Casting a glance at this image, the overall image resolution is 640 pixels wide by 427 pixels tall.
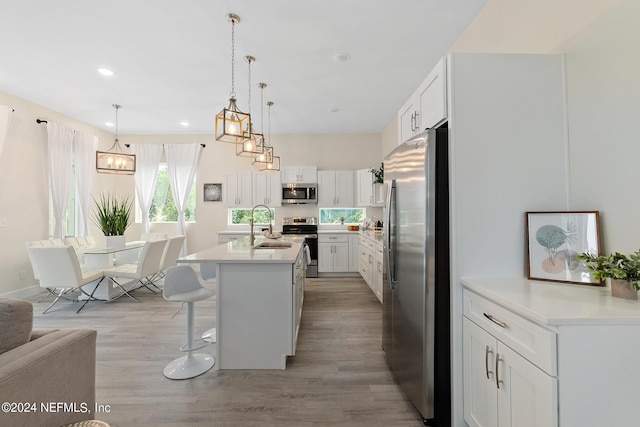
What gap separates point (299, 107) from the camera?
495cm

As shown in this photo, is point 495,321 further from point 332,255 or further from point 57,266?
point 57,266

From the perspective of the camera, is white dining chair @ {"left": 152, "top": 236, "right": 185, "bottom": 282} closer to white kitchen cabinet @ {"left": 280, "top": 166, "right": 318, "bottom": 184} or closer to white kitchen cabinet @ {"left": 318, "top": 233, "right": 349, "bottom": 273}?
white kitchen cabinet @ {"left": 280, "top": 166, "right": 318, "bottom": 184}

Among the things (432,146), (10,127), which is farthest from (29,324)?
(10,127)

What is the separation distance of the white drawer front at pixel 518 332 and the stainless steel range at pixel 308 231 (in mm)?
4230

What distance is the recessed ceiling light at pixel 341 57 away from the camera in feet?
11.0

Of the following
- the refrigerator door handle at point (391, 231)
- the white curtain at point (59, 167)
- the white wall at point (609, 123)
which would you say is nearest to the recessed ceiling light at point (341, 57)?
the refrigerator door handle at point (391, 231)

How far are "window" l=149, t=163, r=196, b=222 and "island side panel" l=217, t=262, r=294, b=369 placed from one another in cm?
461

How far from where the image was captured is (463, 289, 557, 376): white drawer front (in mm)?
1106

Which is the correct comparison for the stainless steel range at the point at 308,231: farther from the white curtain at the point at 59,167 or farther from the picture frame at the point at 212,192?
the white curtain at the point at 59,167

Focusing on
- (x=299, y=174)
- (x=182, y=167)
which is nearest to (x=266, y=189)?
(x=299, y=174)

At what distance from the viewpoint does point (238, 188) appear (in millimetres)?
6238

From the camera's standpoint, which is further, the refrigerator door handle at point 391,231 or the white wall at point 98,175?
the white wall at point 98,175

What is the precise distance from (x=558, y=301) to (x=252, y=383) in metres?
2.03

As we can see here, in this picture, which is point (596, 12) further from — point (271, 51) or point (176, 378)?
point (176, 378)
